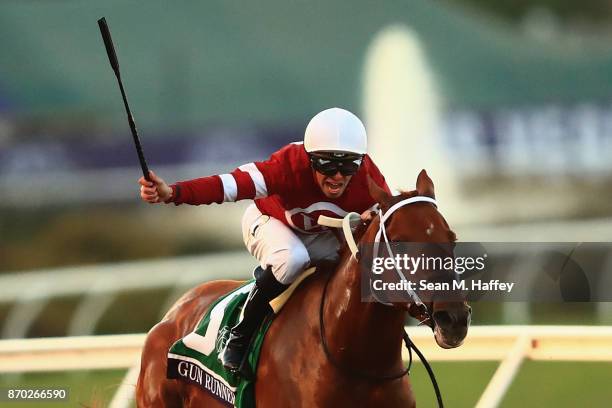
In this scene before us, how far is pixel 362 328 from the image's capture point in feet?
11.8

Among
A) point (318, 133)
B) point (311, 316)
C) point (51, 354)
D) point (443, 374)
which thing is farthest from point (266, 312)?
point (443, 374)

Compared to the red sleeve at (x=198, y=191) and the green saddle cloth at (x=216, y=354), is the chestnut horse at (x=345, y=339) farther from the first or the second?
the red sleeve at (x=198, y=191)

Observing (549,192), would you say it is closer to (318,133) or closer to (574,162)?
(574,162)

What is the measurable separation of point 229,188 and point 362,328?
2.35ft

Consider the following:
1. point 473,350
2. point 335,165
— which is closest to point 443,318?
point 335,165

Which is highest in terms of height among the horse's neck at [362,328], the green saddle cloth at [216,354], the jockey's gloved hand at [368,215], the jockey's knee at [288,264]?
the jockey's gloved hand at [368,215]

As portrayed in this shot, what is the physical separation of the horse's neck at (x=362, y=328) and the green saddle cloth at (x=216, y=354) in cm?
41

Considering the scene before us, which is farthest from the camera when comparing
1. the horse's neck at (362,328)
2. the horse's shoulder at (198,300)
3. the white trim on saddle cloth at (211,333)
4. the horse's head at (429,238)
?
the horse's shoulder at (198,300)

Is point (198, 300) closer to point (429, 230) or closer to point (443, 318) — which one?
point (429, 230)

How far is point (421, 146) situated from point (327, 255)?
6087mm

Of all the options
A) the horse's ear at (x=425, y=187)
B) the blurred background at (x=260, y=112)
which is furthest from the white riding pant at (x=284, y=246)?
the blurred background at (x=260, y=112)

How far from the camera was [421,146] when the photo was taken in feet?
33.0

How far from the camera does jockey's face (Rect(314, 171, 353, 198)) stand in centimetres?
384

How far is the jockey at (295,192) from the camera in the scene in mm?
3822
